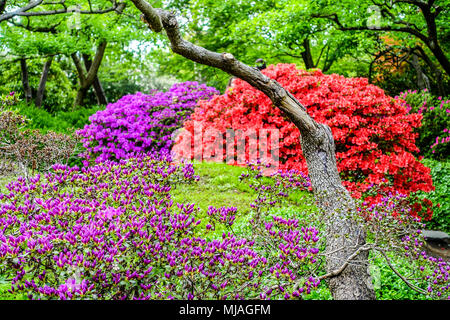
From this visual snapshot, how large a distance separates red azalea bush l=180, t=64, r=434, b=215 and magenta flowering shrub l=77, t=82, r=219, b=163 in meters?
3.18

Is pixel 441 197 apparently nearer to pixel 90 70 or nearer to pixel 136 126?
pixel 136 126

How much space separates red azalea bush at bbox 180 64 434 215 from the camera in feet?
18.0

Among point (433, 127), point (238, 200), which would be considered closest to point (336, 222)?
point (238, 200)

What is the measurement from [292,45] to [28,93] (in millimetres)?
9984

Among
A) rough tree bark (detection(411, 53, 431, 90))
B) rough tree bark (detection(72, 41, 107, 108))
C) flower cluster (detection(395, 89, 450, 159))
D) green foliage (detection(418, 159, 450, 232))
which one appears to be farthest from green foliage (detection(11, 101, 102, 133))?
rough tree bark (detection(411, 53, 431, 90))

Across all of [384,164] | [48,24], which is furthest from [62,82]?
[384,164]

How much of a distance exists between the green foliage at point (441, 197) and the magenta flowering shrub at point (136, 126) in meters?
6.18

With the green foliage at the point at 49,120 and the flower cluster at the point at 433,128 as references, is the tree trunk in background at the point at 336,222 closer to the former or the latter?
the flower cluster at the point at 433,128

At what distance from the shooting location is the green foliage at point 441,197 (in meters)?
7.23

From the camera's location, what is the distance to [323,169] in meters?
3.70

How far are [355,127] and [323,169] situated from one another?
2.23m

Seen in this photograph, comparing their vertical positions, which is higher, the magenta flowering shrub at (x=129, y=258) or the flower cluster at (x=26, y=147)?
the flower cluster at (x=26, y=147)

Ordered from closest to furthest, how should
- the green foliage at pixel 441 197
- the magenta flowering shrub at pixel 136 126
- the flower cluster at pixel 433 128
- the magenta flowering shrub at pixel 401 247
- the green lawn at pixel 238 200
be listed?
the magenta flowering shrub at pixel 401 247
the green lawn at pixel 238 200
the green foliage at pixel 441 197
the flower cluster at pixel 433 128
the magenta flowering shrub at pixel 136 126

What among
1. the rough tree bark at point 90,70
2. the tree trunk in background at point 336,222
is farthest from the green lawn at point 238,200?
the rough tree bark at point 90,70
